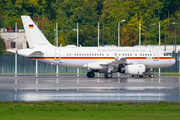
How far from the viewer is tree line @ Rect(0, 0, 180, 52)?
9312 centimetres

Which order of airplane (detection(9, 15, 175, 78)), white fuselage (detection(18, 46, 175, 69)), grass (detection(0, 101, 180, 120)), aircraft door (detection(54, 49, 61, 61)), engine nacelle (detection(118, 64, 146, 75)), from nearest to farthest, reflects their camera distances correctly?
grass (detection(0, 101, 180, 120))
engine nacelle (detection(118, 64, 146, 75))
airplane (detection(9, 15, 175, 78))
white fuselage (detection(18, 46, 175, 69))
aircraft door (detection(54, 49, 61, 61))

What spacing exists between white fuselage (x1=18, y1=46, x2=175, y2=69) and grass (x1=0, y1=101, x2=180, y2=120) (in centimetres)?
2134

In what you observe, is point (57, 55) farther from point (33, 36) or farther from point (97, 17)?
point (97, 17)

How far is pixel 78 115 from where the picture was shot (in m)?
16.0

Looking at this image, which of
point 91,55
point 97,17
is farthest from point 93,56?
point 97,17

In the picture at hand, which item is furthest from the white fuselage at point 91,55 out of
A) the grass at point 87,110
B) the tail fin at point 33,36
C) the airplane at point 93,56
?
the grass at point 87,110

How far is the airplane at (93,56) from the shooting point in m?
40.3

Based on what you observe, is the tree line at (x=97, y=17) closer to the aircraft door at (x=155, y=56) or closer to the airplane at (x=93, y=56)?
the aircraft door at (x=155, y=56)

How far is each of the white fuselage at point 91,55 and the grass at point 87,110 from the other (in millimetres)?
21339

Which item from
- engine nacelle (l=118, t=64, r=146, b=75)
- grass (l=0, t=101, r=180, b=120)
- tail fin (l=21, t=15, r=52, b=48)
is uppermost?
tail fin (l=21, t=15, r=52, b=48)

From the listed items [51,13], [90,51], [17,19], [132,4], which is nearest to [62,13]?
[51,13]

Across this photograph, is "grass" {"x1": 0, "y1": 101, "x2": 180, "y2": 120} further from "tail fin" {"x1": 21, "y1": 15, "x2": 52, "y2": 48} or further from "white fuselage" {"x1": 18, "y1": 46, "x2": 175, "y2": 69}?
"tail fin" {"x1": 21, "y1": 15, "x2": 52, "y2": 48}

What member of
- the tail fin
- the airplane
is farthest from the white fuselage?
the tail fin

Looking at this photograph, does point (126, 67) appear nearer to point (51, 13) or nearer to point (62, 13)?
point (62, 13)
